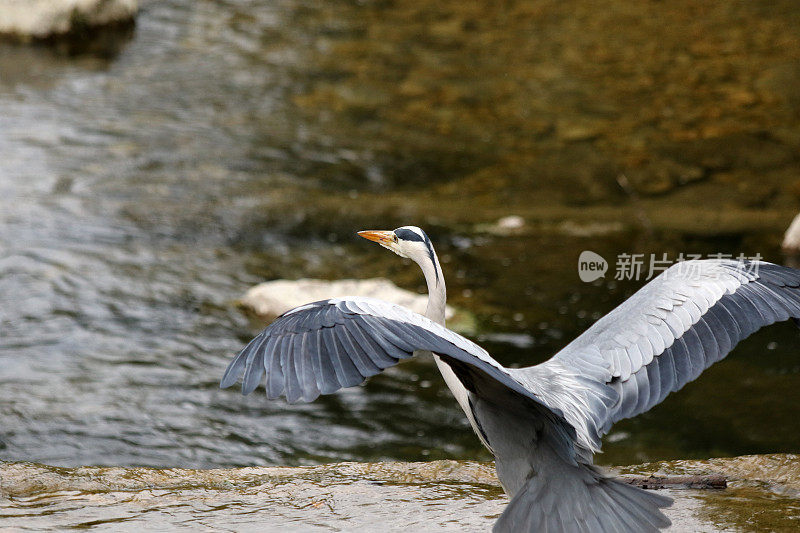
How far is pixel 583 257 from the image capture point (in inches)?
351

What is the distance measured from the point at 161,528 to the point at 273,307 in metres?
3.55

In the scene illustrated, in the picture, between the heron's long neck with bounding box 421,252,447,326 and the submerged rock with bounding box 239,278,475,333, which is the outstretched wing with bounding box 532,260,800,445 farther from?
the submerged rock with bounding box 239,278,475,333

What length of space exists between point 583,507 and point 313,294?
13.7 ft

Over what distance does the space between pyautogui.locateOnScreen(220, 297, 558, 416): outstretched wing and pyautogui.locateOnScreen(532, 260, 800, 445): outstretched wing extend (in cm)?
70

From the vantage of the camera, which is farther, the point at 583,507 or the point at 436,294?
the point at 436,294

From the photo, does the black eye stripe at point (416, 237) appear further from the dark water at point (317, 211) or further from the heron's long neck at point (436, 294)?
the dark water at point (317, 211)

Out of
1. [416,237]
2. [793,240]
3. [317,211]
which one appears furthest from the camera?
[317,211]

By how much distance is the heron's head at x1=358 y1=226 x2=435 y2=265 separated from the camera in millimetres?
4555

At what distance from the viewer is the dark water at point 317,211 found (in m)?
6.44

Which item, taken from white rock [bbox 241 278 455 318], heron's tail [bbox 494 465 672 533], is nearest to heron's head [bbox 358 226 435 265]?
heron's tail [bbox 494 465 672 533]

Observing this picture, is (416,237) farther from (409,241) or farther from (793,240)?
(793,240)

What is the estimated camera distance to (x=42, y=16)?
1439 cm

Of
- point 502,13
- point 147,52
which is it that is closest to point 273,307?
point 147,52

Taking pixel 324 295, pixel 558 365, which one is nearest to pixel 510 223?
pixel 324 295
